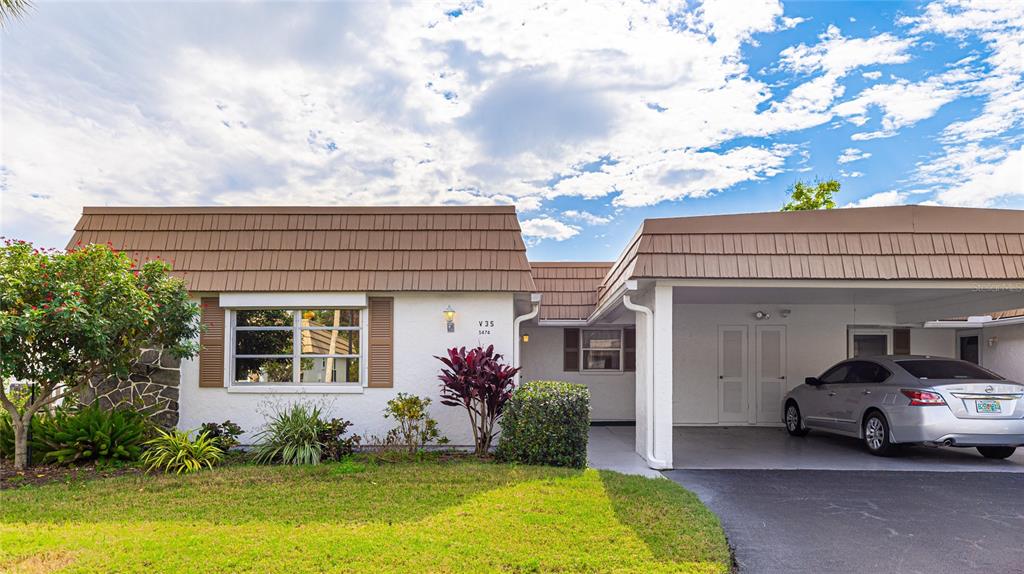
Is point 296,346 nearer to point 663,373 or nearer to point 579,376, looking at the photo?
point 663,373

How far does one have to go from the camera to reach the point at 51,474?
743 cm

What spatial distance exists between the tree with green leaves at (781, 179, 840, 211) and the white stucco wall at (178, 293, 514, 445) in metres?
17.9

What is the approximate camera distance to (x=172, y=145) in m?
11.3

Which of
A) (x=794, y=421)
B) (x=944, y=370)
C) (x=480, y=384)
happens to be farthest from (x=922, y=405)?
(x=480, y=384)

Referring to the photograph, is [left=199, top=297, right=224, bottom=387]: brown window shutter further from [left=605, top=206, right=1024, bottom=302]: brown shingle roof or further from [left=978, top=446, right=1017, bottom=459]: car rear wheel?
[left=978, top=446, right=1017, bottom=459]: car rear wheel

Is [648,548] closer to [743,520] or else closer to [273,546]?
[743,520]

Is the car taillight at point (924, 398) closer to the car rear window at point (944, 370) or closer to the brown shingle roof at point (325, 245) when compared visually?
the car rear window at point (944, 370)

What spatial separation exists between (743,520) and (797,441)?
5645mm

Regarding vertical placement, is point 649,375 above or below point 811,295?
below

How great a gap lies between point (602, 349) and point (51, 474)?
10044mm

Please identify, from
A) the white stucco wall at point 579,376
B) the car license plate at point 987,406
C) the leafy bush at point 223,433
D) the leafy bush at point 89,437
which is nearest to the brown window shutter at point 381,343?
the leafy bush at point 223,433

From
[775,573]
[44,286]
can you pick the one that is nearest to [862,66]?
[775,573]

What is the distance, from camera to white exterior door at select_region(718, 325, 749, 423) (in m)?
12.4

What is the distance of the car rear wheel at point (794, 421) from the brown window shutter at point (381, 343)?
732 centimetres
